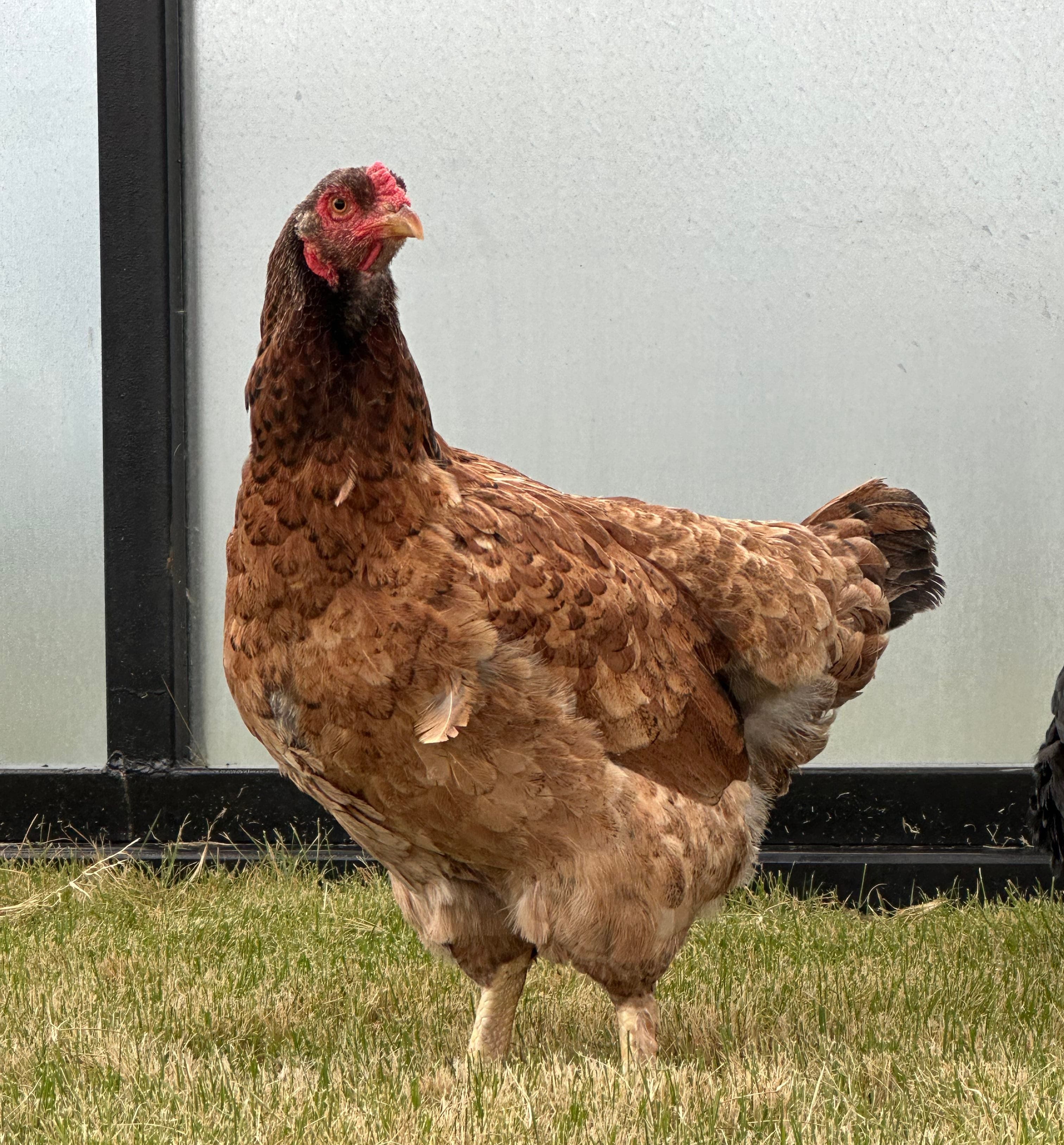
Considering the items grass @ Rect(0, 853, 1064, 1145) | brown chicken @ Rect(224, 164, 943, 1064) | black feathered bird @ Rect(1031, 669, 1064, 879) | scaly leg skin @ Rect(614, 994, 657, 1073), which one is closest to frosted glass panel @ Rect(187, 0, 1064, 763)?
black feathered bird @ Rect(1031, 669, 1064, 879)

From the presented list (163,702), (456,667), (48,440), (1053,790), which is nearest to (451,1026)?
(456,667)

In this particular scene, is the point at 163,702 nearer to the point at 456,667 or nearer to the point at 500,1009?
the point at 500,1009

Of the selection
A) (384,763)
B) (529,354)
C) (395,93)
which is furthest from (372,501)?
(395,93)

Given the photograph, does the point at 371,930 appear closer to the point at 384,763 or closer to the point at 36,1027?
the point at 36,1027

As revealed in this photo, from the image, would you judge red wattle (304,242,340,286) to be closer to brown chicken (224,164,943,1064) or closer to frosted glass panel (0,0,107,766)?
brown chicken (224,164,943,1064)

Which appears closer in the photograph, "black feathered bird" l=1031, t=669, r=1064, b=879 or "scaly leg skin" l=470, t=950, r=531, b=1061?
"scaly leg skin" l=470, t=950, r=531, b=1061

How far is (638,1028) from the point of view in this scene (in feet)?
8.74

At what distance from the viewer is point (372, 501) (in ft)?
7.70

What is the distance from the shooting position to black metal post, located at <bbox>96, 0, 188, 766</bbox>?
4.50 m

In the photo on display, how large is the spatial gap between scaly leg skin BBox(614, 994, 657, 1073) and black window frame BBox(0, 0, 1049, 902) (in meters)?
1.87

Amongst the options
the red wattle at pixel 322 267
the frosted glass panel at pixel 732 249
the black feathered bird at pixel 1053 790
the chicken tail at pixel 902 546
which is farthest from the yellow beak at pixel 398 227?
the frosted glass panel at pixel 732 249

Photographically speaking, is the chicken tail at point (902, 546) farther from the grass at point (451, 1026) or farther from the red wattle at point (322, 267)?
the red wattle at point (322, 267)

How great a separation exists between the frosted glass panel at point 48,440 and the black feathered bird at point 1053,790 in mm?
3255

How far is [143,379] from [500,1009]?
277 centimetres
